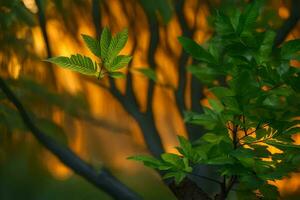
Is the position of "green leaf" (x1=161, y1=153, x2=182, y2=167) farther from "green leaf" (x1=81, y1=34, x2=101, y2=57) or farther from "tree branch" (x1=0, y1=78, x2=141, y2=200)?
"tree branch" (x1=0, y1=78, x2=141, y2=200)

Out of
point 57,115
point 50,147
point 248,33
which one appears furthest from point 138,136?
point 248,33

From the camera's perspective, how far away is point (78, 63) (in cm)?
74

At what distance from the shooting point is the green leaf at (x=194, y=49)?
0.81m

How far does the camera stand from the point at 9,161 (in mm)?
2389

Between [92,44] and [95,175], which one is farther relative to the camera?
[95,175]

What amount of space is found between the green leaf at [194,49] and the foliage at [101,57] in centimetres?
12

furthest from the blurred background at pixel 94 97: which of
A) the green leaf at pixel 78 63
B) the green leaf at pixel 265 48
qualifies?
the green leaf at pixel 78 63

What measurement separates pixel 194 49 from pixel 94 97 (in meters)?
1.82

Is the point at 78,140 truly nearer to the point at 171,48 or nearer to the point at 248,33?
the point at 171,48

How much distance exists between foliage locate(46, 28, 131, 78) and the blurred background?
128cm

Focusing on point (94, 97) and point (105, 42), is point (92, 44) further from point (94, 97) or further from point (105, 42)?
point (94, 97)

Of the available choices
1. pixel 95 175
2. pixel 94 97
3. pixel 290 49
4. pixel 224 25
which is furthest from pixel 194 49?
pixel 94 97

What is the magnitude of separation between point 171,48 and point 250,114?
1722mm

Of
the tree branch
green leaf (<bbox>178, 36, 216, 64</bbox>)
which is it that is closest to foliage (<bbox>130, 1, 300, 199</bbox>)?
green leaf (<bbox>178, 36, 216, 64</bbox>)
